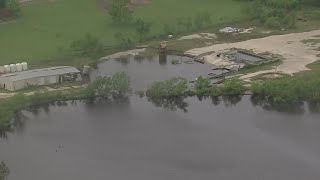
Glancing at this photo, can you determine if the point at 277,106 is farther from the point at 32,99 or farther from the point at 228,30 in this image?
the point at 228,30

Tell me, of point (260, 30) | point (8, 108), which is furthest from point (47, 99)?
point (260, 30)

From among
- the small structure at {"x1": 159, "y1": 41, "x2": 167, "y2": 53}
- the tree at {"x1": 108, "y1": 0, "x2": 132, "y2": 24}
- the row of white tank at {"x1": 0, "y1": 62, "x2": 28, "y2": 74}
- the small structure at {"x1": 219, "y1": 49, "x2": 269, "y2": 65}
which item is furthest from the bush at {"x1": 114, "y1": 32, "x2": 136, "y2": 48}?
the row of white tank at {"x1": 0, "y1": 62, "x2": 28, "y2": 74}

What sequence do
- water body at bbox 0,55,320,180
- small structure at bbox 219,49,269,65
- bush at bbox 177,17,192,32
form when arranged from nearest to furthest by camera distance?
1. water body at bbox 0,55,320,180
2. small structure at bbox 219,49,269,65
3. bush at bbox 177,17,192,32

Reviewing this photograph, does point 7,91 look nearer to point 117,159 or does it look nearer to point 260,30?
point 117,159

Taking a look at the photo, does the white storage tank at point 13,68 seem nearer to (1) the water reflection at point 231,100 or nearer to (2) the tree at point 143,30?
(2) the tree at point 143,30

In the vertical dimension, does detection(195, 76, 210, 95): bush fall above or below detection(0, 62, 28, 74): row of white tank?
below

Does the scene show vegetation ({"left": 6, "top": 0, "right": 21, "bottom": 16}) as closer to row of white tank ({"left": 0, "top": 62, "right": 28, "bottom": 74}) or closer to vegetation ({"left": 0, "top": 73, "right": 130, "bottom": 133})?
row of white tank ({"left": 0, "top": 62, "right": 28, "bottom": 74})

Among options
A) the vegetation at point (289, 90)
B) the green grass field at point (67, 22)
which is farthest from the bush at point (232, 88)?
the green grass field at point (67, 22)
